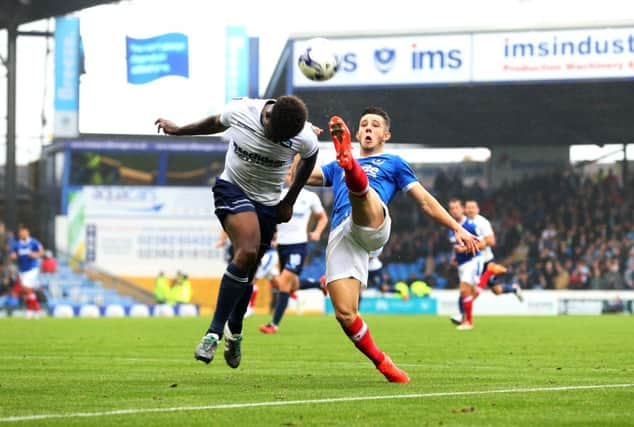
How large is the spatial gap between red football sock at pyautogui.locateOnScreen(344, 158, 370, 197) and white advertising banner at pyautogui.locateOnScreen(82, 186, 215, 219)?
122ft

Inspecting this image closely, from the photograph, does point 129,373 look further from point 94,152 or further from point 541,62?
point 94,152

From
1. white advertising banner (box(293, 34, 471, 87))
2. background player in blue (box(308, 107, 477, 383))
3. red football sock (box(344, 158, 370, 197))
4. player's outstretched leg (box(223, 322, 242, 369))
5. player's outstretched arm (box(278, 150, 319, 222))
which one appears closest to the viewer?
red football sock (box(344, 158, 370, 197))

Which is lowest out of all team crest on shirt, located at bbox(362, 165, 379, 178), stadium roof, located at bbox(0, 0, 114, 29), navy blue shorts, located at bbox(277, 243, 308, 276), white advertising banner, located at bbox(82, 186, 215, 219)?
navy blue shorts, located at bbox(277, 243, 308, 276)

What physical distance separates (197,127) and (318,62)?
1384mm

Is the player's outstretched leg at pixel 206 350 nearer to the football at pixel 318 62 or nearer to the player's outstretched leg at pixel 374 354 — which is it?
the player's outstretched leg at pixel 374 354

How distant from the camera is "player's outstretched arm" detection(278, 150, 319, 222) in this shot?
31.7ft

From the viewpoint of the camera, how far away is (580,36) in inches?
1359

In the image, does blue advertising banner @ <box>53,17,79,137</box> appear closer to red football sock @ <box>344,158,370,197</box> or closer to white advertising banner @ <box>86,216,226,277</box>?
white advertising banner @ <box>86,216,226,277</box>

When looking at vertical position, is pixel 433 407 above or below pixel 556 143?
below

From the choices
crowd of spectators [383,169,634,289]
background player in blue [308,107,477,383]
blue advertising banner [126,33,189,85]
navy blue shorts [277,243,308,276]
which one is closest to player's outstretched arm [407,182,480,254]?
background player in blue [308,107,477,383]

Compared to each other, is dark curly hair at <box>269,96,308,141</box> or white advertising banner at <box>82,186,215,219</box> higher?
white advertising banner at <box>82,186,215,219</box>

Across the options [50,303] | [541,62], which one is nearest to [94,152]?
[50,303]

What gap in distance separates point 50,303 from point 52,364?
29.5 meters

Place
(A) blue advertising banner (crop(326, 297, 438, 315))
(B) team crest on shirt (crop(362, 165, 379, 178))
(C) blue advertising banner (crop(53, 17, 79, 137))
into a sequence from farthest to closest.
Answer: (C) blue advertising banner (crop(53, 17, 79, 137)), (A) blue advertising banner (crop(326, 297, 438, 315)), (B) team crest on shirt (crop(362, 165, 379, 178))
